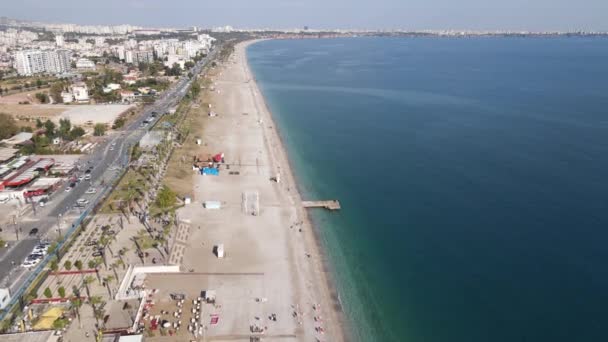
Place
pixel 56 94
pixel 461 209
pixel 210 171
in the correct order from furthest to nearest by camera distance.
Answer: pixel 56 94 < pixel 210 171 < pixel 461 209

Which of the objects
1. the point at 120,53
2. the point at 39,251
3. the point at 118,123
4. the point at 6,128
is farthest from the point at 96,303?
the point at 120,53

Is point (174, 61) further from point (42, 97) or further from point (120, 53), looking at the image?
point (42, 97)

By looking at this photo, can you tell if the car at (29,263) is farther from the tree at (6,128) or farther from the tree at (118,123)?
the tree at (118,123)

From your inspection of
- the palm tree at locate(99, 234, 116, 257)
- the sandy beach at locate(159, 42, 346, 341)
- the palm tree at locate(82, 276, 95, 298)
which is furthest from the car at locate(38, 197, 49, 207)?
the palm tree at locate(82, 276, 95, 298)

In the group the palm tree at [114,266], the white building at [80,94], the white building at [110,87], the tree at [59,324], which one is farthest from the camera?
the white building at [110,87]

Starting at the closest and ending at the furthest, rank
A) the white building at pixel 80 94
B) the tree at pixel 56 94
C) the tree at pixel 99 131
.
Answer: the tree at pixel 99 131
the tree at pixel 56 94
the white building at pixel 80 94

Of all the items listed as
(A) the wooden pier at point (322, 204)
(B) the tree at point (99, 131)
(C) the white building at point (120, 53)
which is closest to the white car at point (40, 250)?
(A) the wooden pier at point (322, 204)
